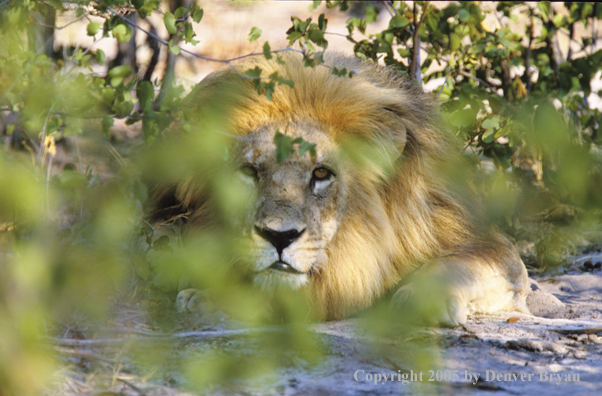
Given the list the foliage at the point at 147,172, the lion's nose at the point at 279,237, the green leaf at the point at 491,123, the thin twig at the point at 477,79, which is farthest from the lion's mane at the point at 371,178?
the thin twig at the point at 477,79

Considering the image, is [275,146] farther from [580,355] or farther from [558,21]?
[558,21]

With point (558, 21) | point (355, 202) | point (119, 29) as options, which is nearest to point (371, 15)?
point (558, 21)

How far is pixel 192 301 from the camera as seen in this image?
3.32 metres

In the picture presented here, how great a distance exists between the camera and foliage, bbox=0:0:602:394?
2.33m

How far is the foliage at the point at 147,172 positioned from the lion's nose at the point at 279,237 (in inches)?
11.2

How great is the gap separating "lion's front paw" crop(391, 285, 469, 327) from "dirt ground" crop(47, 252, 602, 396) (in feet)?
0.19

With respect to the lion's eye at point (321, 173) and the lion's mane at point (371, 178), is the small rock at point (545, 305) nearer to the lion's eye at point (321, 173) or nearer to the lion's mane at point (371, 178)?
the lion's mane at point (371, 178)

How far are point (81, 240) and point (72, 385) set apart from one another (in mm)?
1036

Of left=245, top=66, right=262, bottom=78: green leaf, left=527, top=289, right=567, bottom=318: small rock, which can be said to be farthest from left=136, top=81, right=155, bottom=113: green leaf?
left=527, top=289, right=567, bottom=318: small rock

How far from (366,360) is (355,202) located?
1.01 meters

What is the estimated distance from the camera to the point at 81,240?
3125mm

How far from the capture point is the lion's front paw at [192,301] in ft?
10.8

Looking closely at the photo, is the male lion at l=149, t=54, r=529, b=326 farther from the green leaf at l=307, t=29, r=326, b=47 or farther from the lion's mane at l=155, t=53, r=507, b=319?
the green leaf at l=307, t=29, r=326, b=47

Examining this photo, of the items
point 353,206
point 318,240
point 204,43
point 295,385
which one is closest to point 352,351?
point 295,385
